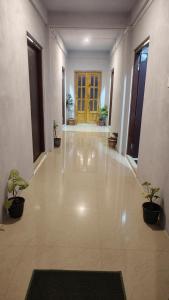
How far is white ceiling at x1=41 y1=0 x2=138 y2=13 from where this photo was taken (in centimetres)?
370

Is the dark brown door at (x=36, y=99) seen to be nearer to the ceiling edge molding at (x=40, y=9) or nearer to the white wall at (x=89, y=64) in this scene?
the ceiling edge molding at (x=40, y=9)

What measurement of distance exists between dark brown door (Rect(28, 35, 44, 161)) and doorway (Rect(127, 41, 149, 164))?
6.24ft

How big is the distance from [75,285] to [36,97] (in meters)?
3.41

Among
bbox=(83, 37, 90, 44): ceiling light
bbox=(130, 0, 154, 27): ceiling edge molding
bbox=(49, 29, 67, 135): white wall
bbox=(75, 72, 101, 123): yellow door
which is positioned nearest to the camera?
bbox=(130, 0, 154, 27): ceiling edge molding

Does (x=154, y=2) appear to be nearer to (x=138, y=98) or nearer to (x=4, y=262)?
(x=138, y=98)

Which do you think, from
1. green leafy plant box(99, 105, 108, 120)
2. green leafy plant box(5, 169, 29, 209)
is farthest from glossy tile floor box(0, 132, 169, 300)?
green leafy plant box(99, 105, 108, 120)

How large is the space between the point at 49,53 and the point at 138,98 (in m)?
2.21

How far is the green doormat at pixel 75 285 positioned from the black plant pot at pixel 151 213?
75cm

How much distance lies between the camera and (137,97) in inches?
159

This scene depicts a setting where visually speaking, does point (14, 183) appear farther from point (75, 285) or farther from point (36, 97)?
point (36, 97)

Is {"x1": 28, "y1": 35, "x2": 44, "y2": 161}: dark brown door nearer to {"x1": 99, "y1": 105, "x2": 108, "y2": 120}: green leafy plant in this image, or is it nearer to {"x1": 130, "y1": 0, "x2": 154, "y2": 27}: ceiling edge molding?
{"x1": 130, "y1": 0, "x2": 154, "y2": 27}: ceiling edge molding

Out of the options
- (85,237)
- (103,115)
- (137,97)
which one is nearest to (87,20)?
(137,97)

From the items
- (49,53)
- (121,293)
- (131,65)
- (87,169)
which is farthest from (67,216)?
(49,53)

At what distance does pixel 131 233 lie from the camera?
2066 mm
